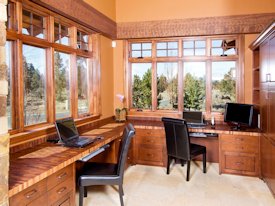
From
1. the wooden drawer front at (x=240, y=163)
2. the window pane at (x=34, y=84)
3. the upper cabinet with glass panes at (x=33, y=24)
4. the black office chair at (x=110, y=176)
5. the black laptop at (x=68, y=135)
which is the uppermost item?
the upper cabinet with glass panes at (x=33, y=24)

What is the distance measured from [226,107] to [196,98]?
64 cm

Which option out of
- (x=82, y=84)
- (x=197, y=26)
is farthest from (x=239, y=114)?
(x=82, y=84)

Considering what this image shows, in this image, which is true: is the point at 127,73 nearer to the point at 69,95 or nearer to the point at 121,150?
the point at 69,95

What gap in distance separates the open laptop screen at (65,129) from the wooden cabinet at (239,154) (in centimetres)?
230

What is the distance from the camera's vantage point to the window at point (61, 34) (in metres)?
3.40

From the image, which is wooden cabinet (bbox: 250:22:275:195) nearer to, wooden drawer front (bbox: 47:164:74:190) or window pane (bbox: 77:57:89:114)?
wooden drawer front (bbox: 47:164:74:190)

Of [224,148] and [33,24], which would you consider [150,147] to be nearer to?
[224,148]

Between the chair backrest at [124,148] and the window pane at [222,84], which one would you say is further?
the window pane at [222,84]

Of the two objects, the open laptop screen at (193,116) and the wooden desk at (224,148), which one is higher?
the open laptop screen at (193,116)

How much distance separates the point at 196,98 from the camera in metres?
4.75

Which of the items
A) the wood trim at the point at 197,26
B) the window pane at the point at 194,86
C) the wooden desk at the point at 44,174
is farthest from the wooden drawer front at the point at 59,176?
the wood trim at the point at 197,26

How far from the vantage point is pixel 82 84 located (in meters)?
4.13

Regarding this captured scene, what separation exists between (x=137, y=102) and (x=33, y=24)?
261cm

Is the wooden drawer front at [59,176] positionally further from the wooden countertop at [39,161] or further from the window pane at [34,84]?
the window pane at [34,84]
